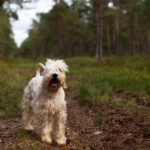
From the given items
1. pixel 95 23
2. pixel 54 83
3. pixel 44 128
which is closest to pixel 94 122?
pixel 44 128

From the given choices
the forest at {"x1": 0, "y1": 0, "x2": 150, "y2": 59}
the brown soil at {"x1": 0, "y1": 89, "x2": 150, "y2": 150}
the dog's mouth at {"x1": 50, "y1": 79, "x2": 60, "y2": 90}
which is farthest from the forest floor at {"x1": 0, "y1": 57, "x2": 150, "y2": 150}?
the forest at {"x1": 0, "y1": 0, "x2": 150, "y2": 59}

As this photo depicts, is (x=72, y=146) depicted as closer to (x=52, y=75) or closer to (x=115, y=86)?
Answer: (x=52, y=75)

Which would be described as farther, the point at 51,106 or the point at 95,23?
the point at 95,23

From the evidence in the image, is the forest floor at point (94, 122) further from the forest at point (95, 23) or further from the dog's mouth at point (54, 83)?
the forest at point (95, 23)

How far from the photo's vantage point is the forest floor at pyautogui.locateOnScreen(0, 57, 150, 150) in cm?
880

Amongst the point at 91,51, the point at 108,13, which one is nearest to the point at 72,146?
the point at 108,13

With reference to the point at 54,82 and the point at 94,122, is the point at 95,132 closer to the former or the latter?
the point at 94,122

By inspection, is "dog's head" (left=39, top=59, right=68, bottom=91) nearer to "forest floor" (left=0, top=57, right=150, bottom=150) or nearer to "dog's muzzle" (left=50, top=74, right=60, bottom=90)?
"dog's muzzle" (left=50, top=74, right=60, bottom=90)

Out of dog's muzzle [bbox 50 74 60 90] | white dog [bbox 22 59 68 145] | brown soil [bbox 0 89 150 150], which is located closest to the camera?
dog's muzzle [bbox 50 74 60 90]

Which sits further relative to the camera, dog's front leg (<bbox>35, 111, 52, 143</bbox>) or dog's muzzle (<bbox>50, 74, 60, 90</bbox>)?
dog's front leg (<bbox>35, 111, 52, 143</bbox>)

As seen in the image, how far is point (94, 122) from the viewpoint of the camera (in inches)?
451

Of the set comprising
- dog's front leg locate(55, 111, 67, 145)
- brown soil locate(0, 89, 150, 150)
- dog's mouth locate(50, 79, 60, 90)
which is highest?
dog's mouth locate(50, 79, 60, 90)

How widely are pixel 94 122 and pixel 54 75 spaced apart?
363 centimetres

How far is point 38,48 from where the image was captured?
119688mm
